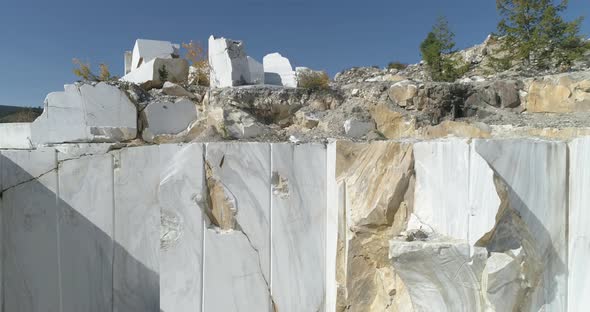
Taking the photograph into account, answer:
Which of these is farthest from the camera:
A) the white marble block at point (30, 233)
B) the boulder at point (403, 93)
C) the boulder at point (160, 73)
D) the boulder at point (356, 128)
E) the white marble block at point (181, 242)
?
the boulder at point (160, 73)

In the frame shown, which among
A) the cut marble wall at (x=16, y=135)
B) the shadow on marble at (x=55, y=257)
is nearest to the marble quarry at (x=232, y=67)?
the cut marble wall at (x=16, y=135)

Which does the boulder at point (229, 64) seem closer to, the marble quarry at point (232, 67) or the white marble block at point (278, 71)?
the marble quarry at point (232, 67)

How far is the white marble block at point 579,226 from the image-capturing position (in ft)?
4.21

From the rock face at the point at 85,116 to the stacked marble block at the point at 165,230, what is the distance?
1437 mm

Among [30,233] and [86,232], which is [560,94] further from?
[30,233]

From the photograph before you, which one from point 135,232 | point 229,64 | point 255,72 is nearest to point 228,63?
point 229,64

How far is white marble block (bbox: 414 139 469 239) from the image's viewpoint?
1319 mm

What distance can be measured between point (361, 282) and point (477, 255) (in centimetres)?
59

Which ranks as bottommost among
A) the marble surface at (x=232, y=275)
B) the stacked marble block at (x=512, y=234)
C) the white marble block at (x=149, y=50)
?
the marble surface at (x=232, y=275)

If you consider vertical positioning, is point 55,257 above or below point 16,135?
below

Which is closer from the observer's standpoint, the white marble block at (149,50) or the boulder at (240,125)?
the boulder at (240,125)

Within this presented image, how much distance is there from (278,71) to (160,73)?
1.81m

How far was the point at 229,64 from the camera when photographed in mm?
4113

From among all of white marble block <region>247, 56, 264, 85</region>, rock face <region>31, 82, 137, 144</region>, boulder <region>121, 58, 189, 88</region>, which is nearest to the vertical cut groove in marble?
rock face <region>31, 82, 137, 144</region>
